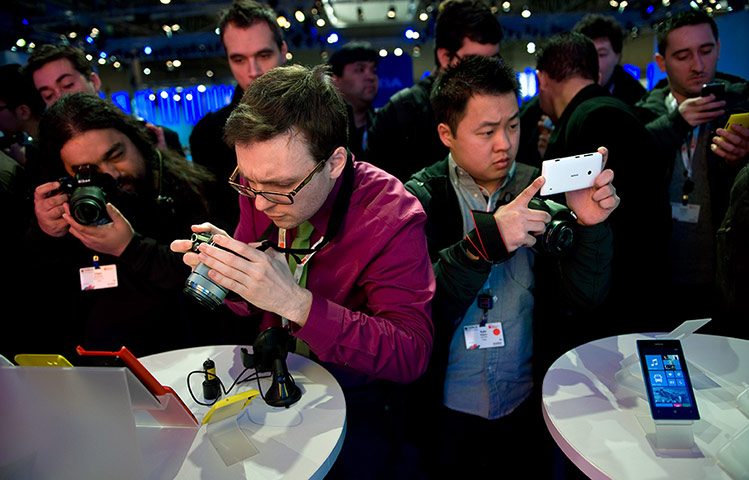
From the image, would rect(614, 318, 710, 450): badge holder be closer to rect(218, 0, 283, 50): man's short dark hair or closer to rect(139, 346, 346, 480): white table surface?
rect(139, 346, 346, 480): white table surface

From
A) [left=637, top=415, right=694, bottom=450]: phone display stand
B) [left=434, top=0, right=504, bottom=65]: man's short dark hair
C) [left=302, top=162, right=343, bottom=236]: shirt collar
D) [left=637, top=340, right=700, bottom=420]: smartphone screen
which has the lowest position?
[left=637, top=415, right=694, bottom=450]: phone display stand

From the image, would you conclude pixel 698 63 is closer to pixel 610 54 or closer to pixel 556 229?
pixel 610 54

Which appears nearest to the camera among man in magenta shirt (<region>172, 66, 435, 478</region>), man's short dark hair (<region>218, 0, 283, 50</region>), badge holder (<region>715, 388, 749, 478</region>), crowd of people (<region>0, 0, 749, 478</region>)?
badge holder (<region>715, 388, 749, 478</region>)

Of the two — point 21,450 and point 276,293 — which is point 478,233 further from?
point 21,450

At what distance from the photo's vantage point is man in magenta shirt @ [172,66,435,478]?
127 centimetres

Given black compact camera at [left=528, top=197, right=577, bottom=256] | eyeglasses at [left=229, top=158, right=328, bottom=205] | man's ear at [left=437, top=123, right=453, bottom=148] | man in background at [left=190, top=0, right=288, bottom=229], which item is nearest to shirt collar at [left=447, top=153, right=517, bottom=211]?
man's ear at [left=437, top=123, right=453, bottom=148]

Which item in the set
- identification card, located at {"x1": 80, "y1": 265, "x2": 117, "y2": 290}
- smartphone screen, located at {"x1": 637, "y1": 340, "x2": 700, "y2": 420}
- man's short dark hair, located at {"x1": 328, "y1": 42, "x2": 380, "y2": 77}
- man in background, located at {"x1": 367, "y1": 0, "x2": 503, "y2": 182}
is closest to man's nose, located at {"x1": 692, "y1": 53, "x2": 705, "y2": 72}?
man in background, located at {"x1": 367, "y1": 0, "x2": 503, "y2": 182}

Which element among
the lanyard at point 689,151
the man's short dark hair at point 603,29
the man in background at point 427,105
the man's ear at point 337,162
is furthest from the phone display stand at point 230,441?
the man's short dark hair at point 603,29

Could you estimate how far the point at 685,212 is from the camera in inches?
99.7

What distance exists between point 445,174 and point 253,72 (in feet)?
4.17

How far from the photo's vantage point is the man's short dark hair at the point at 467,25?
98.7 inches

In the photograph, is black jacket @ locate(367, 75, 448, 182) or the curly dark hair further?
black jacket @ locate(367, 75, 448, 182)

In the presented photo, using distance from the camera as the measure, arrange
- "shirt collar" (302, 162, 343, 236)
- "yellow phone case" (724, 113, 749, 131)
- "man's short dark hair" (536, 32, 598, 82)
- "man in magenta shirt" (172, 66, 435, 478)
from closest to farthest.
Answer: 1. "man in magenta shirt" (172, 66, 435, 478)
2. "shirt collar" (302, 162, 343, 236)
3. "yellow phone case" (724, 113, 749, 131)
4. "man's short dark hair" (536, 32, 598, 82)

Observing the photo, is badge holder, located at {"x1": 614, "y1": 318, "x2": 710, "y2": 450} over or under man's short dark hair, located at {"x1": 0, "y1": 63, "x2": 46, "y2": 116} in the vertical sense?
under
